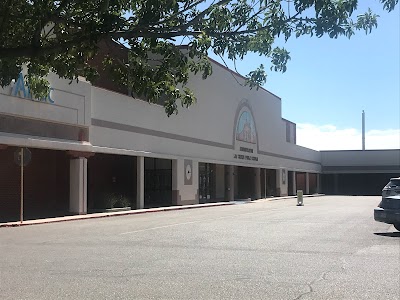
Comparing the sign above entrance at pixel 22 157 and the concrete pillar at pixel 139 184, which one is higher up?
the sign above entrance at pixel 22 157

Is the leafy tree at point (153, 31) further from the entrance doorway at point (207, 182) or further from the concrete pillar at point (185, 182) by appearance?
the entrance doorway at point (207, 182)

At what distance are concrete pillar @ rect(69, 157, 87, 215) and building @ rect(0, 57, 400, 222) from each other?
0.05 meters

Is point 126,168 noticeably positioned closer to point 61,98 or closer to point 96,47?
point 61,98

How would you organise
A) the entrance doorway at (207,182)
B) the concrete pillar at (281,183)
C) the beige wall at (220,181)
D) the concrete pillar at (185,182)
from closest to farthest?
the concrete pillar at (185,182)
the entrance doorway at (207,182)
the beige wall at (220,181)
the concrete pillar at (281,183)

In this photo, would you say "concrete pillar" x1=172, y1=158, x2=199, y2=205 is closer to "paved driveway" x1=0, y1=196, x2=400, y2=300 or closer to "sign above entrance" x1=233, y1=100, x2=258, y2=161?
"sign above entrance" x1=233, y1=100, x2=258, y2=161

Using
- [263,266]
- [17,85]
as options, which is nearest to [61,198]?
[17,85]

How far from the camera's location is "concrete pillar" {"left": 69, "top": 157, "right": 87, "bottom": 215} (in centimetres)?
2438

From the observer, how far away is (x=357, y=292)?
7.73 m

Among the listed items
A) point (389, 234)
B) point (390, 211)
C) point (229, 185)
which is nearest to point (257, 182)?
point (229, 185)

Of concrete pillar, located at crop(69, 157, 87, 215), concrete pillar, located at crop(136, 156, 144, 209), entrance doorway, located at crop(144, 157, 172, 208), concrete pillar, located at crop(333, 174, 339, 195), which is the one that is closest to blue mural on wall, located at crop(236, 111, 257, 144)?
entrance doorway, located at crop(144, 157, 172, 208)

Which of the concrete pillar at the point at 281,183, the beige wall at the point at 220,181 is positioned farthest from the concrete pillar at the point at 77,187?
the concrete pillar at the point at 281,183

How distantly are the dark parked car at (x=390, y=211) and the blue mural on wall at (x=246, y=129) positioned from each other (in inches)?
1166

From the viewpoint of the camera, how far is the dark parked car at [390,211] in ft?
50.7

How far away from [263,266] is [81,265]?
139 inches
